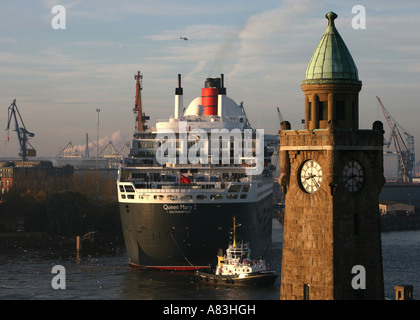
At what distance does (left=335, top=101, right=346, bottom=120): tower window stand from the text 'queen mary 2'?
65093mm

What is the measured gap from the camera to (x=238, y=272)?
9225cm

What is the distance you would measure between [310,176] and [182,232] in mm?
65175

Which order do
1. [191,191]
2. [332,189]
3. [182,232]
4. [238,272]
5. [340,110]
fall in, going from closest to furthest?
[332,189] < [340,110] < [238,272] < [182,232] < [191,191]

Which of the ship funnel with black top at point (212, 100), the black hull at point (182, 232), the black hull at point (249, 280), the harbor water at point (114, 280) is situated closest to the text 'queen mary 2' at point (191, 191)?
the black hull at point (182, 232)

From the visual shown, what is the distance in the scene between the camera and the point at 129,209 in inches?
4053

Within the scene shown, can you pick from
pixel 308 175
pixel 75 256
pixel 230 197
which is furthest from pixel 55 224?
pixel 308 175

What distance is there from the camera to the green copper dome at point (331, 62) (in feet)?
114

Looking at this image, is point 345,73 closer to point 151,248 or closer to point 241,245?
point 241,245

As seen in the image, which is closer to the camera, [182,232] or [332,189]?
[332,189]

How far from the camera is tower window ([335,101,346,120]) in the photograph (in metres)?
34.7

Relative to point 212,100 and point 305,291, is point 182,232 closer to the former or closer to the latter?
point 212,100

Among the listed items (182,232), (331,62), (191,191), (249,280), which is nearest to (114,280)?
(182,232)

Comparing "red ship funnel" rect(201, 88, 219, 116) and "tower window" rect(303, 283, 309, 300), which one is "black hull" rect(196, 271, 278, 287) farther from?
"tower window" rect(303, 283, 309, 300)

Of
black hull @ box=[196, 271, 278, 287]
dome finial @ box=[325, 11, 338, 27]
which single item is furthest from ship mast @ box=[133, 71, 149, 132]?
dome finial @ box=[325, 11, 338, 27]
